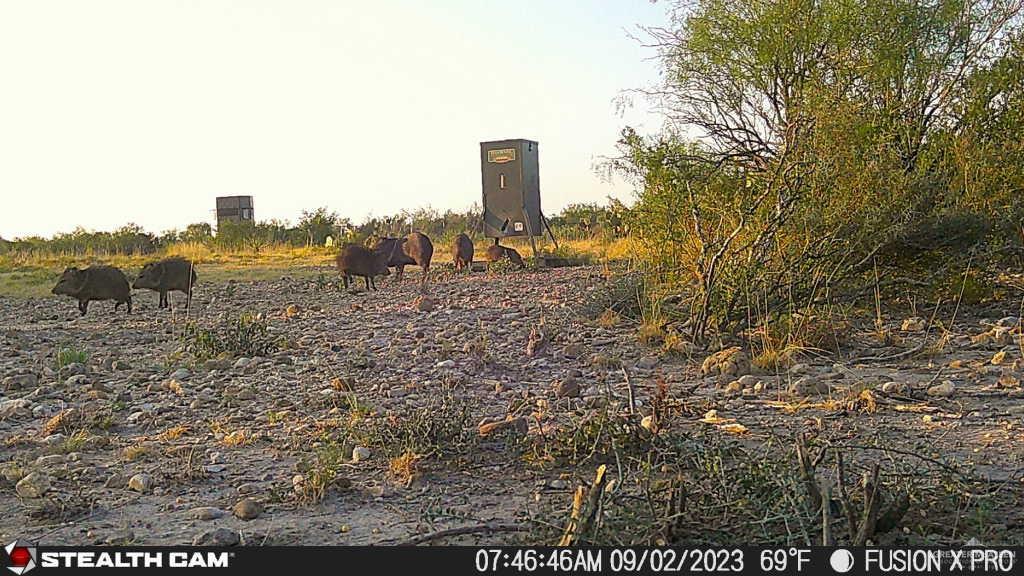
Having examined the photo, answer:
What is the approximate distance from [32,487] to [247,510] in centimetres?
93

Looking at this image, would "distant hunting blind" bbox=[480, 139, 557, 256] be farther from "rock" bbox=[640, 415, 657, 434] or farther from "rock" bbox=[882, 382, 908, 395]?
"rock" bbox=[640, 415, 657, 434]

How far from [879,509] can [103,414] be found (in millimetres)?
3820

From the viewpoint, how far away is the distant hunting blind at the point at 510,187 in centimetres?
1741

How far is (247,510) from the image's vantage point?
351 centimetres

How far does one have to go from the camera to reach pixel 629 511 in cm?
301

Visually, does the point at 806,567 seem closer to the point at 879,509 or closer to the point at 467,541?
the point at 879,509

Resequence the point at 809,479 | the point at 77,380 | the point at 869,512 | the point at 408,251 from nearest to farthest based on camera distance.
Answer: the point at 869,512 → the point at 809,479 → the point at 77,380 → the point at 408,251

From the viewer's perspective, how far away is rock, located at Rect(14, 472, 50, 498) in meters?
3.78

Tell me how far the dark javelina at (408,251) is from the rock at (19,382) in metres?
7.03

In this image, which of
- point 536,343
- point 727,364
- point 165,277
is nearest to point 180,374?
point 536,343

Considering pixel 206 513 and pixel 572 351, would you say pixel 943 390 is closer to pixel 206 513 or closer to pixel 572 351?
pixel 572 351

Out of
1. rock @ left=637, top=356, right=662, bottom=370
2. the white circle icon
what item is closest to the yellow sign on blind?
→ rock @ left=637, top=356, right=662, bottom=370

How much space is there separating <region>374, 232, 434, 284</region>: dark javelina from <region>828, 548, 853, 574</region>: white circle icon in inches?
418

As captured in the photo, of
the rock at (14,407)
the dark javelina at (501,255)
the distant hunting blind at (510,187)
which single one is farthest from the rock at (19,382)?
the distant hunting blind at (510,187)
